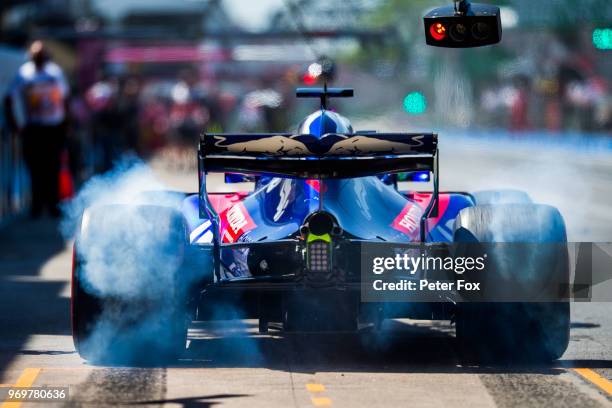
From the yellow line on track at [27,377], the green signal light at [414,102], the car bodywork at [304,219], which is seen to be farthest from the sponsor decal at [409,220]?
the green signal light at [414,102]

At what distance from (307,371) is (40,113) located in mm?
11813

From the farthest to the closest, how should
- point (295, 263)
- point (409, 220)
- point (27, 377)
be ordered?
point (409, 220), point (295, 263), point (27, 377)

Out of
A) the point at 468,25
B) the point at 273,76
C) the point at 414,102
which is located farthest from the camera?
the point at 273,76

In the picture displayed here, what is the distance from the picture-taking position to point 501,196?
11.1 meters

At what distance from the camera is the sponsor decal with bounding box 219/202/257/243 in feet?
31.8

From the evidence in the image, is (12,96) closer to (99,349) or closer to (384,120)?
(99,349)

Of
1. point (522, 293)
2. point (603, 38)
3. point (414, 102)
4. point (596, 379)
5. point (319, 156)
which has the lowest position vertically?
point (596, 379)

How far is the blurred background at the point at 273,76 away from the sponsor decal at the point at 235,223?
2.94 meters

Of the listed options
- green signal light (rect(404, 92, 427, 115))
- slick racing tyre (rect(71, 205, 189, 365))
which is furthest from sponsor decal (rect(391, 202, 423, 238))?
green signal light (rect(404, 92, 427, 115))

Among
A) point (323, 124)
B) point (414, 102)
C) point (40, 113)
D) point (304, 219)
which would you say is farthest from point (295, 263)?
point (40, 113)

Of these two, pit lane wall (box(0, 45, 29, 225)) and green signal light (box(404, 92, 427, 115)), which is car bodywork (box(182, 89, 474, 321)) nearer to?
green signal light (box(404, 92, 427, 115))

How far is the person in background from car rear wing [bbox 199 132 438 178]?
10.6 meters

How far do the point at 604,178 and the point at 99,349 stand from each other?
25018 mm

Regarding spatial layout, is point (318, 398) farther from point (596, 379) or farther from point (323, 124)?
point (323, 124)
